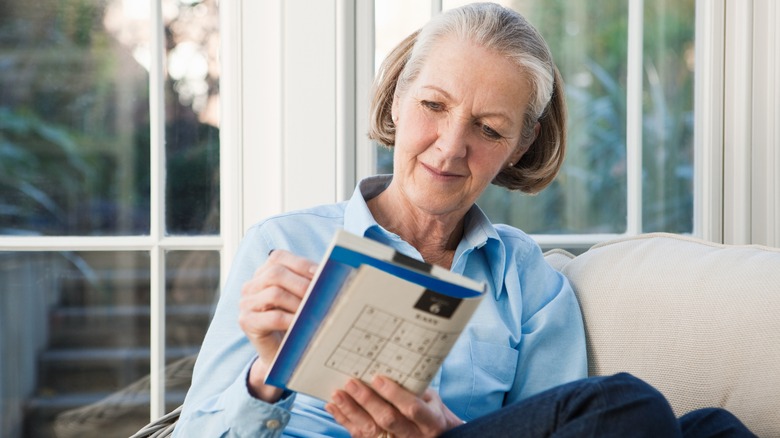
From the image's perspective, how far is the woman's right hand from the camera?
103 centimetres

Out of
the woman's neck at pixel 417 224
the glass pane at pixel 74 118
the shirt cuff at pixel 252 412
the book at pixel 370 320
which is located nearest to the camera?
the book at pixel 370 320

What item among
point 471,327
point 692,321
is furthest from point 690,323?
point 471,327

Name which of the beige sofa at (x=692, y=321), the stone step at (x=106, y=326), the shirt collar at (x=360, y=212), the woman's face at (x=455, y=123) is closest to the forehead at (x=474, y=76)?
the woman's face at (x=455, y=123)

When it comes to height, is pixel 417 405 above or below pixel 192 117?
below

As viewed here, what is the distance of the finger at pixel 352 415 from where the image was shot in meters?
1.06

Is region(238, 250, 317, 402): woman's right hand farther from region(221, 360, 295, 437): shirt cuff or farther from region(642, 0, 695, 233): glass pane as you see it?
region(642, 0, 695, 233): glass pane

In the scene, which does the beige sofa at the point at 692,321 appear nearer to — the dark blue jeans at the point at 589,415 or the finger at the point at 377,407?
the dark blue jeans at the point at 589,415

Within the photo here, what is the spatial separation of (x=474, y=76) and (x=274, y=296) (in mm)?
631

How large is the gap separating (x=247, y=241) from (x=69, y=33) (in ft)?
2.78

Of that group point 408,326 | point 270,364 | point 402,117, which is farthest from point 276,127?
point 408,326

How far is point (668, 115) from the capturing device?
2.19m

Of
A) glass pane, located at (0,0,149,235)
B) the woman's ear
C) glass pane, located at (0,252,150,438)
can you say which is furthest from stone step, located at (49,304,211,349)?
the woman's ear

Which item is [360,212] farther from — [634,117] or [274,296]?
[634,117]

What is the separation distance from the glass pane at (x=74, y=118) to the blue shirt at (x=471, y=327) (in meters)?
0.66
